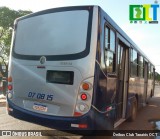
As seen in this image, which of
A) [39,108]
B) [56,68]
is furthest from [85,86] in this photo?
[39,108]

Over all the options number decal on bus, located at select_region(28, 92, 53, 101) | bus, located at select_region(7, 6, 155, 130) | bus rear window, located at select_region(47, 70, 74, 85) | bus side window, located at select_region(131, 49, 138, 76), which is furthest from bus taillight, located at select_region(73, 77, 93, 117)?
bus side window, located at select_region(131, 49, 138, 76)

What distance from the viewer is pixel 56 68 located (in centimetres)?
572

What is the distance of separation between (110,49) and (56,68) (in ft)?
4.67

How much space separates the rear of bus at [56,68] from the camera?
5.34 metres

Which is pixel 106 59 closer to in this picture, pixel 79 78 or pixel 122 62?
pixel 79 78

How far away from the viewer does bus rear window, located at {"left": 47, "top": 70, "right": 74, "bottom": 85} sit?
5.50m

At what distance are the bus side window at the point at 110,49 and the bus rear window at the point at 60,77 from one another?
3.13ft

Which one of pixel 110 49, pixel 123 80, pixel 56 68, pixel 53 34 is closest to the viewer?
pixel 56 68

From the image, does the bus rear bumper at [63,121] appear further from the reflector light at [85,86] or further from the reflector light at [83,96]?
the reflector light at [85,86]

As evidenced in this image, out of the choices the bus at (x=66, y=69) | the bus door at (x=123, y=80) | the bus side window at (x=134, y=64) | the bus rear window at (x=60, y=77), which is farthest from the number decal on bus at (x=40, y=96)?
the bus side window at (x=134, y=64)

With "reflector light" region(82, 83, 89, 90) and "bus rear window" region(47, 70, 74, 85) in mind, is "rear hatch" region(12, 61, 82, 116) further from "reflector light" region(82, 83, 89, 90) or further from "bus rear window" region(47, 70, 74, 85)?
"reflector light" region(82, 83, 89, 90)

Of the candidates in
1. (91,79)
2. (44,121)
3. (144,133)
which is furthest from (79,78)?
(144,133)

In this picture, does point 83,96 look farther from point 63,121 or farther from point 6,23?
point 6,23

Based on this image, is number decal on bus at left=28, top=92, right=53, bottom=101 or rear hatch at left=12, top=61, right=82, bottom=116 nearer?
rear hatch at left=12, top=61, right=82, bottom=116
